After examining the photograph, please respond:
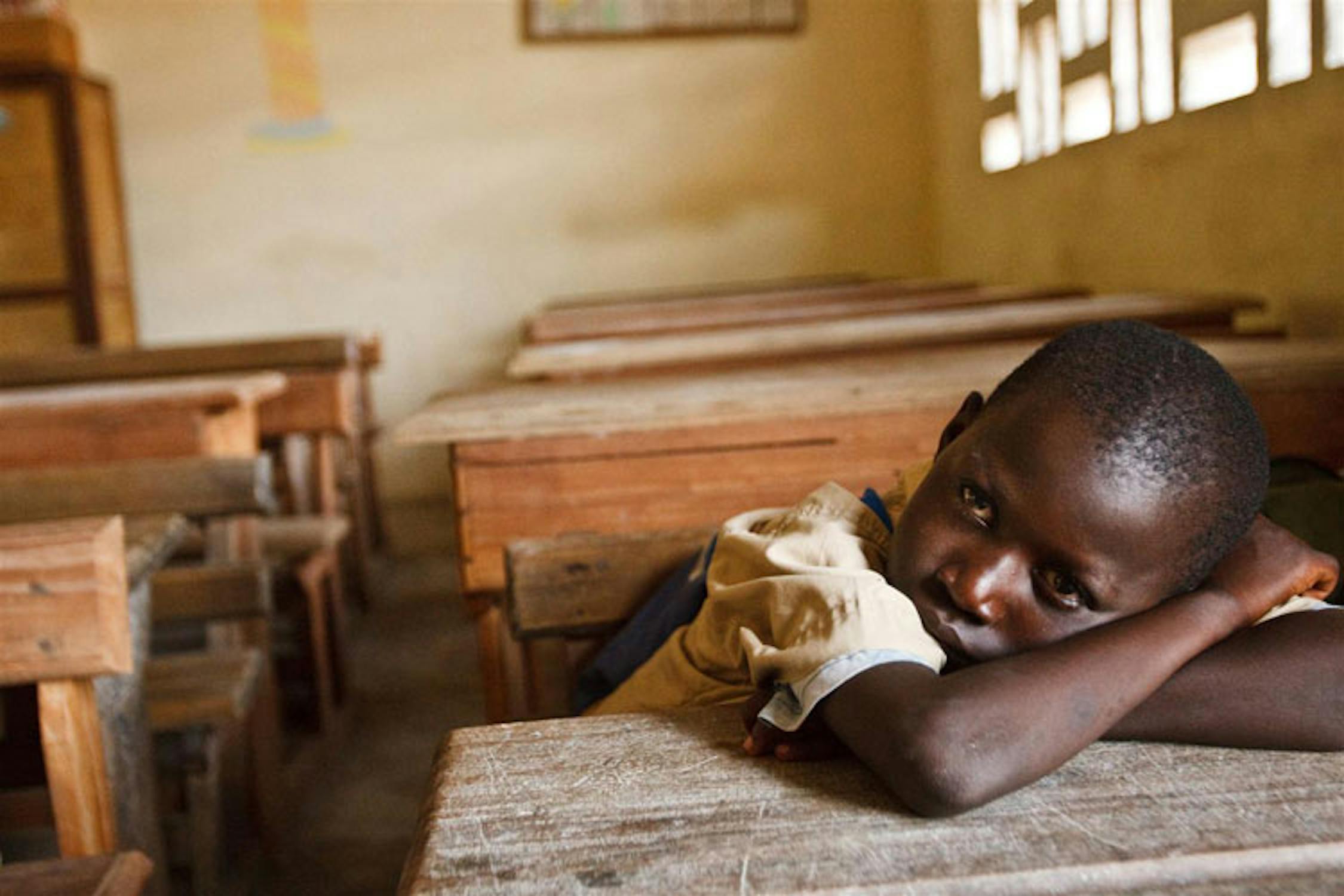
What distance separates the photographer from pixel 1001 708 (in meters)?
0.77

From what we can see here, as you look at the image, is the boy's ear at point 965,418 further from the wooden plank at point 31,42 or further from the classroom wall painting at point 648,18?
the wooden plank at point 31,42

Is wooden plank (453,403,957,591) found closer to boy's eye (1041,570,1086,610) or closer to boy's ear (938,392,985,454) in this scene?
boy's ear (938,392,985,454)

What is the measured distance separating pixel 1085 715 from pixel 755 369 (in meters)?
A: 1.54

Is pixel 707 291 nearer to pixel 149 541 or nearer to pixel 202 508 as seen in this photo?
pixel 202 508

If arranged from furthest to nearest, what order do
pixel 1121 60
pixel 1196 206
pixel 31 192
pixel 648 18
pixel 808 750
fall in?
pixel 648 18 < pixel 31 192 < pixel 1121 60 < pixel 1196 206 < pixel 808 750

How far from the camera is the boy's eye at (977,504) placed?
3.07 ft

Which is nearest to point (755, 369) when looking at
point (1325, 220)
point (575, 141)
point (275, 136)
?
point (1325, 220)

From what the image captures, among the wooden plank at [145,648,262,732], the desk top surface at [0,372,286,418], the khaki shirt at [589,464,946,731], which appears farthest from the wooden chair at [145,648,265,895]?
the khaki shirt at [589,464,946,731]

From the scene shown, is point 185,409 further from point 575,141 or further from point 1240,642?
point 575,141

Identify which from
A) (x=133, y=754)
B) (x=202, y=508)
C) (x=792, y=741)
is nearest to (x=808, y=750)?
(x=792, y=741)

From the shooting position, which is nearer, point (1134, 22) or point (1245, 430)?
point (1245, 430)

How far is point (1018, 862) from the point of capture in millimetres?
644

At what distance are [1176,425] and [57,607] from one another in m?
0.89

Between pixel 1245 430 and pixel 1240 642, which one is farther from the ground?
pixel 1245 430
